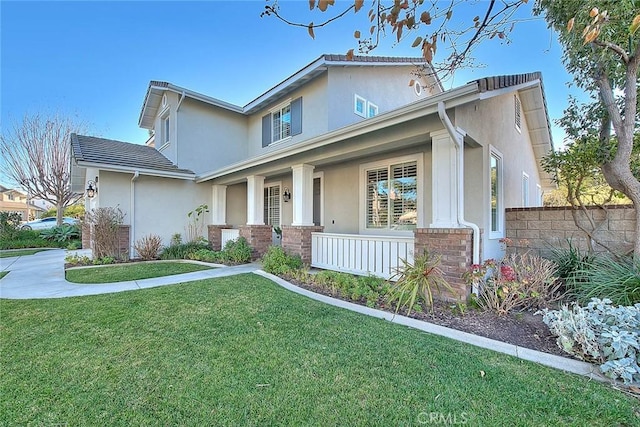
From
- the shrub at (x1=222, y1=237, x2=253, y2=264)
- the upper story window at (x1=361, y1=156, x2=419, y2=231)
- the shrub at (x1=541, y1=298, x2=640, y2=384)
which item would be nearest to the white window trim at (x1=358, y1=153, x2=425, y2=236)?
the upper story window at (x1=361, y1=156, x2=419, y2=231)

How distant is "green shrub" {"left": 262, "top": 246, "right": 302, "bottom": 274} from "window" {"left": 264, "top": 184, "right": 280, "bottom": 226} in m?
4.23

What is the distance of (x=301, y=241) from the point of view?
26.4 feet

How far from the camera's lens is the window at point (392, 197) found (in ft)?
25.0

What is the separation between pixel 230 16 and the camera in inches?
331

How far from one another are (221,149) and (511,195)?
11336 millimetres

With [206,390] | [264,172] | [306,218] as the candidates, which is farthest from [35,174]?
[206,390]

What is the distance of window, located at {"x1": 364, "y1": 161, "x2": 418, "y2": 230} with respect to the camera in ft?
25.0

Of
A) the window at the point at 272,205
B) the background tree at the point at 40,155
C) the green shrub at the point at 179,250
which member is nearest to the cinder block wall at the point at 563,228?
the window at the point at 272,205

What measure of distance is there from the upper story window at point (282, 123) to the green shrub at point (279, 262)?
4967 millimetres

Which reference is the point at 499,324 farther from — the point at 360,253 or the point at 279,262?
the point at 279,262

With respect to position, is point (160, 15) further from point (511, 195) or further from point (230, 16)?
point (511, 195)

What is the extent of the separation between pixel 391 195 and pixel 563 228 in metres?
4.13

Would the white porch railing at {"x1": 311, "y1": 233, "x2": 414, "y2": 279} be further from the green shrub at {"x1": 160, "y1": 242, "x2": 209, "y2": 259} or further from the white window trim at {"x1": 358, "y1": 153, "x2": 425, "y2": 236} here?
the green shrub at {"x1": 160, "y1": 242, "x2": 209, "y2": 259}

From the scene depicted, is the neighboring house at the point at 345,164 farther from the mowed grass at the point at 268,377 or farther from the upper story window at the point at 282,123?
the mowed grass at the point at 268,377
